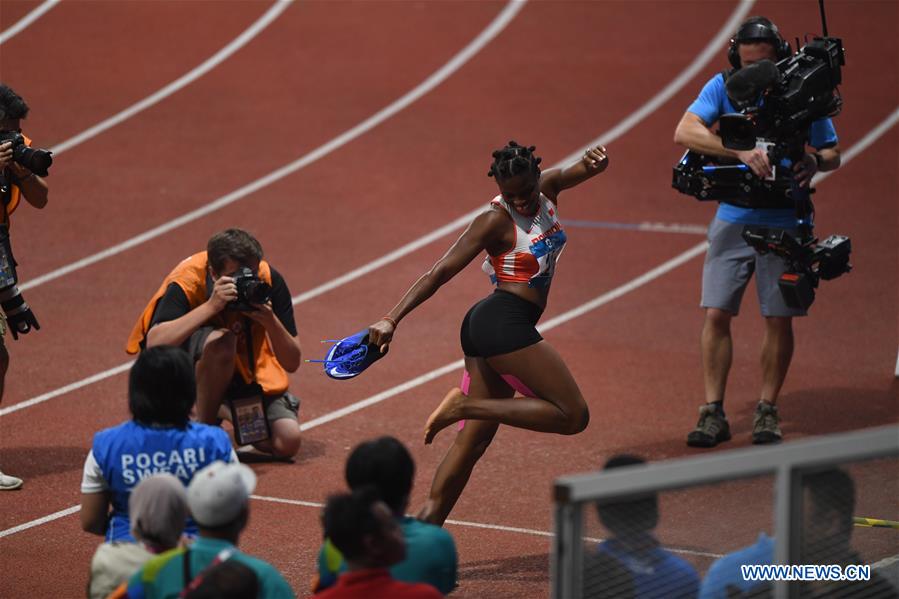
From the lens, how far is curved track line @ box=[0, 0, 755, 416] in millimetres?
9393

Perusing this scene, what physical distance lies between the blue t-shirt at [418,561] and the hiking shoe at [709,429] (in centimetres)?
404

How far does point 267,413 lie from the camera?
8242 mm

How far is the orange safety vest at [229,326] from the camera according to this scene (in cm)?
785

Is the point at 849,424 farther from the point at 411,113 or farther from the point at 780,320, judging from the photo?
the point at 411,113

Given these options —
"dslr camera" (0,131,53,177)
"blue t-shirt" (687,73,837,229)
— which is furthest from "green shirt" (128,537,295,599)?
"blue t-shirt" (687,73,837,229)

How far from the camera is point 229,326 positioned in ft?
26.1

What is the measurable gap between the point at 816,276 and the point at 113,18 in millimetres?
11940

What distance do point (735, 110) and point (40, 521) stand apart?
4.54 m

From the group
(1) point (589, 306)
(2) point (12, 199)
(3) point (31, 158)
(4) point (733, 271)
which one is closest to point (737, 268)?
(4) point (733, 271)

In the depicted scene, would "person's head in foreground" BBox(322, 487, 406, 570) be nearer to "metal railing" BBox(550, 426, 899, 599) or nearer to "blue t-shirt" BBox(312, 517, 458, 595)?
"blue t-shirt" BBox(312, 517, 458, 595)

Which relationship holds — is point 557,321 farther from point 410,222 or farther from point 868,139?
point 868,139

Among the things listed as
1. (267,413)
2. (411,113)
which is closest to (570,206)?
(411,113)

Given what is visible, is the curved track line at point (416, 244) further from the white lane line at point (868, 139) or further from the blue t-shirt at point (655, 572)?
the blue t-shirt at point (655, 572)

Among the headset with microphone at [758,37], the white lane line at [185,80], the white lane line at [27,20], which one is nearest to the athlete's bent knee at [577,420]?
the headset with microphone at [758,37]
